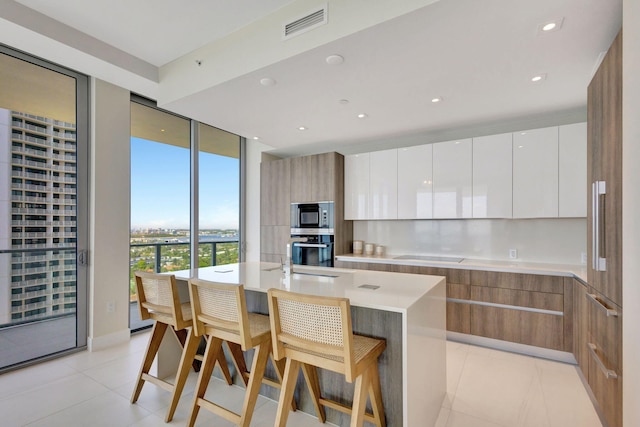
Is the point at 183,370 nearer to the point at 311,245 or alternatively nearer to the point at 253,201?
the point at 311,245

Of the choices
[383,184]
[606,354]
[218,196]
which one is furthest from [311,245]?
[606,354]

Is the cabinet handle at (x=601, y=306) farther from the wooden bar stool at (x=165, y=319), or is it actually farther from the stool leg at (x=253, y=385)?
the wooden bar stool at (x=165, y=319)

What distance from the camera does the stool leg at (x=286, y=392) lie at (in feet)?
5.17

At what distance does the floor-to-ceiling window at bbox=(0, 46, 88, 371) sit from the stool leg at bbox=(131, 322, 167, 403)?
145 cm

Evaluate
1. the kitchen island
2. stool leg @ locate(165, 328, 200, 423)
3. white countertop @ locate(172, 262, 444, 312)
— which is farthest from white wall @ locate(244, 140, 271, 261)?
stool leg @ locate(165, 328, 200, 423)

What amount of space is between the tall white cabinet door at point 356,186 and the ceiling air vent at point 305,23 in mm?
2365

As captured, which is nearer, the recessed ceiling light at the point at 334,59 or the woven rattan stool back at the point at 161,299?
the woven rattan stool back at the point at 161,299

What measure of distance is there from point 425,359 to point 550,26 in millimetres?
2076

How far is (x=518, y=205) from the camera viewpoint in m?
3.32

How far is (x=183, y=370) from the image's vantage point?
2059 mm

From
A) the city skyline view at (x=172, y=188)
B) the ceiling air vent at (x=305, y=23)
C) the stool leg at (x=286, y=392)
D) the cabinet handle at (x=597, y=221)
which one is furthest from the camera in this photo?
the city skyline view at (x=172, y=188)

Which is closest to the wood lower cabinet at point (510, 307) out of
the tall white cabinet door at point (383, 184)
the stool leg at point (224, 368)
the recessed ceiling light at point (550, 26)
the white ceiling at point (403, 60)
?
the tall white cabinet door at point (383, 184)

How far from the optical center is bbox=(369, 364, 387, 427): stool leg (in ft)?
5.37

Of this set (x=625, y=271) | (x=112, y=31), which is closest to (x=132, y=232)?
(x=112, y=31)
